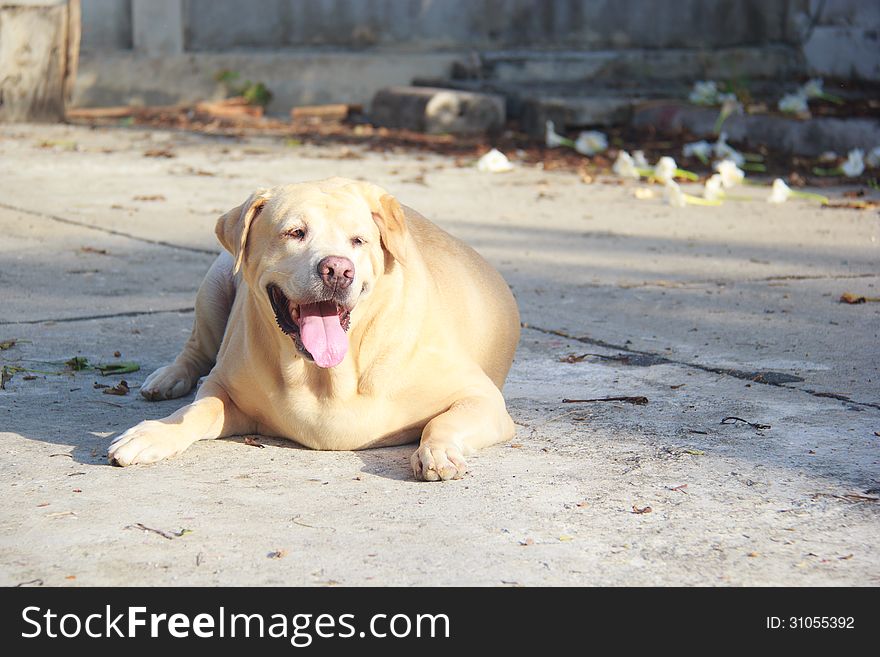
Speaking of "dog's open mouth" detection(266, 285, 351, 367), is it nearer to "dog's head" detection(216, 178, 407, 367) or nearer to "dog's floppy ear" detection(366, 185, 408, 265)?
"dog's head" detection(216, 178, 407, 367)

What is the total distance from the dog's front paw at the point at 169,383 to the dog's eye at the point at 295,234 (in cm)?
102

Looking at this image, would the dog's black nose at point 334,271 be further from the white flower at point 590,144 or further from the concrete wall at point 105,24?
the concrete wall at point 105,24

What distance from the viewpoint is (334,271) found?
3.50m

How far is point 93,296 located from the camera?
5.81 metres

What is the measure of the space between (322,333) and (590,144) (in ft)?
25.6

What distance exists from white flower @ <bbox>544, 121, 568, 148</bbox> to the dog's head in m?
7.51

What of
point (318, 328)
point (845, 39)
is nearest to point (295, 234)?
point (318, 328)

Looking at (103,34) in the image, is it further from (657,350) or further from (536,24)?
(657,350)

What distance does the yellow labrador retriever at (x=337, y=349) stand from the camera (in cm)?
362

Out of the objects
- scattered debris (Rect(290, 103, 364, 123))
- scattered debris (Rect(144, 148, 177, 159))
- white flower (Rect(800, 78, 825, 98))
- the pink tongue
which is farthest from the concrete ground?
scattered debris (Rect(290, 103, 364, 123))

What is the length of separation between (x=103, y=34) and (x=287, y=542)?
11.8 meters

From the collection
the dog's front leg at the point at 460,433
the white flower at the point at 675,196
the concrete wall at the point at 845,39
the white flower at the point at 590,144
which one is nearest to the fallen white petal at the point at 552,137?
the white flower at the point at 590,144

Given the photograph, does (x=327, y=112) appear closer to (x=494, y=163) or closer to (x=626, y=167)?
(x=494, y=163)

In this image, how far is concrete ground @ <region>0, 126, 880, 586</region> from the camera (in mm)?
2928
